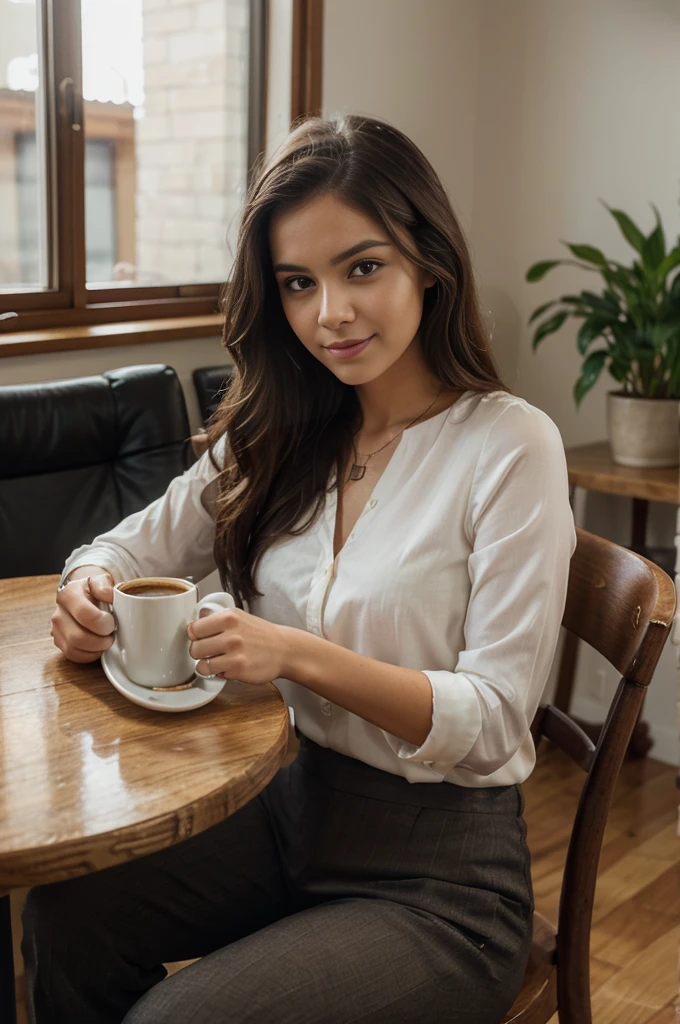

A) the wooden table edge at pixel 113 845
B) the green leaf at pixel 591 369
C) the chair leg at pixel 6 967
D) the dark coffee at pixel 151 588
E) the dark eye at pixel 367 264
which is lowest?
the chair leg at pixel 6 967

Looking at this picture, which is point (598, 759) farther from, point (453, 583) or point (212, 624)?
point (212, 624)

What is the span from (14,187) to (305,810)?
1.65 meters

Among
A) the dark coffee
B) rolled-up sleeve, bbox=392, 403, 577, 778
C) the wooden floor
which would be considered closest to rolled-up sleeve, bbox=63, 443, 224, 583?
the dark coffee

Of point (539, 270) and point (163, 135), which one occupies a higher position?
point (163, 135)

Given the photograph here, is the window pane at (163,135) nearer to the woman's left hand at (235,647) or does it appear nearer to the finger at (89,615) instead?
the finger at (89,615)

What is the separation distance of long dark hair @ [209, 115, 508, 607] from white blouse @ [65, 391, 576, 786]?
0.15ft

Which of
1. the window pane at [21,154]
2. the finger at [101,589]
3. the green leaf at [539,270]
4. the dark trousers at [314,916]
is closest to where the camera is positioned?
the dark trousers at [314,916]

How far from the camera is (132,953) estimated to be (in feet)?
3.75

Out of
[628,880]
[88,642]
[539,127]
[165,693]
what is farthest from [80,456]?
[539,127]

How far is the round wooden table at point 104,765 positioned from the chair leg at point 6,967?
24 centimetres

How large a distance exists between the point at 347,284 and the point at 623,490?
135cm

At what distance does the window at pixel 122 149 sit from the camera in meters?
2.25

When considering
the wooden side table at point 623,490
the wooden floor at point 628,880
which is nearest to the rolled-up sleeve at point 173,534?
the wooden floor at point 628,880

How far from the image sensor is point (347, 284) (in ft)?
4.00
